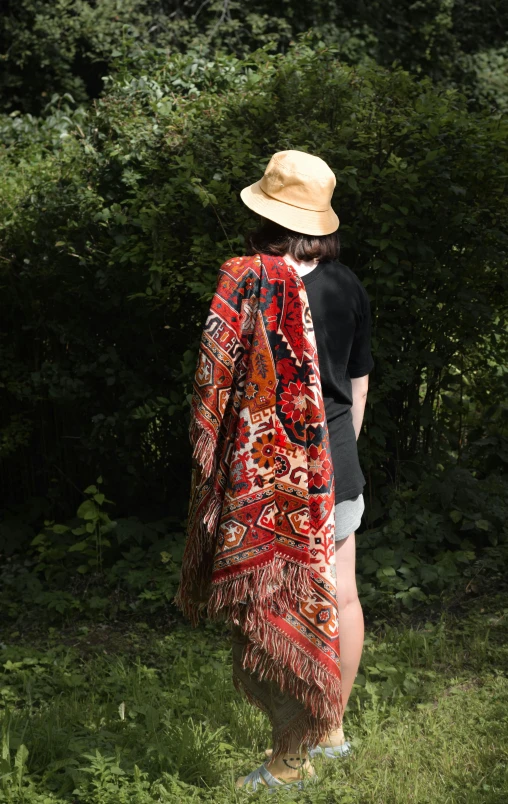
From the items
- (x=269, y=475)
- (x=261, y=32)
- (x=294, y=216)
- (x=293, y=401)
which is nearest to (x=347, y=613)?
(x=269, y=475)

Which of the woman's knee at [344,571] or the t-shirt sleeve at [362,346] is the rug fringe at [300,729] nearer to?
the woman's knee at [344,571]

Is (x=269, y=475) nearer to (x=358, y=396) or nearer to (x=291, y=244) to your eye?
(x=358, y=396)

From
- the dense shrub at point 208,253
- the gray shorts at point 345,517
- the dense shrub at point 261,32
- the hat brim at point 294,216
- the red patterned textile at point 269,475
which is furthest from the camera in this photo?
the dense shrub at point 261,32

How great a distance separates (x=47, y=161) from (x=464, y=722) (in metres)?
4.29

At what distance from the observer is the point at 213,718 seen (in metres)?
3.53

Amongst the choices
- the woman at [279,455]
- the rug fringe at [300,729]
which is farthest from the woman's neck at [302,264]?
the rug fringe at [300,729]

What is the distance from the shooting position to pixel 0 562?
18.7 ft

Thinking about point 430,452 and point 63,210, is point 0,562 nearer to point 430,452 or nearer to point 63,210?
point 63,210

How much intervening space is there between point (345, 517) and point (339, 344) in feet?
1.82

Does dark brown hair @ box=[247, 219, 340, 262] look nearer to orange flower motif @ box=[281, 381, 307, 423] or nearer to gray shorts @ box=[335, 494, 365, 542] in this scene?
orange flower motif @ box=[281, 381, 307, 423]

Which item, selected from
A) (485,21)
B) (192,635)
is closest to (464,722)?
(192,635)

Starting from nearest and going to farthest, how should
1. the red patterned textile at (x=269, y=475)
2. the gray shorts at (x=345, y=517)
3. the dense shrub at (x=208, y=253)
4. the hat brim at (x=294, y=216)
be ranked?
the red patterned textile at (x=269, y=475) → the hat brim at (x=294, y=216) → the gray shorts at (x=345, y=517) → the dense shrub at (x=208, y=253)

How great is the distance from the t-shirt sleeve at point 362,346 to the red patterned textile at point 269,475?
12.0 inches

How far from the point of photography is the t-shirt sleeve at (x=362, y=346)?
299cm
